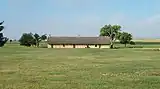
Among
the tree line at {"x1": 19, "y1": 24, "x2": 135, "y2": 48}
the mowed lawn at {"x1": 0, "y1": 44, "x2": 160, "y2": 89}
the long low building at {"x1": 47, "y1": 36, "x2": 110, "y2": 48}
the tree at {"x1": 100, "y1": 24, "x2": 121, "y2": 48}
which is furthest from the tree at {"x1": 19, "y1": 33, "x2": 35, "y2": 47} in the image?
the mowed lawn at {"x1": 0, "y1": 44, "x2": 160, "y2": 89}

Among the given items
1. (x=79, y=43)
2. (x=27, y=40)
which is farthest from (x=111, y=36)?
(x=27, y=40)

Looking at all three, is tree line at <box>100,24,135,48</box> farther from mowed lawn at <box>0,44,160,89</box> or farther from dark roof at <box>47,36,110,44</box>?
mowed lawn at <box>0,44,160,89</box>

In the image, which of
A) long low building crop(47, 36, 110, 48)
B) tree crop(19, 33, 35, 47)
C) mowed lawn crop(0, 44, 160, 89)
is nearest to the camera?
mowed lawn crop(0, 44, 160, 89)

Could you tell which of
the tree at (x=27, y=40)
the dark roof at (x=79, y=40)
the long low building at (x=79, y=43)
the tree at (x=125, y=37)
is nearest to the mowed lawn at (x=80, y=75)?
the dark roof at (x=79, y=40)

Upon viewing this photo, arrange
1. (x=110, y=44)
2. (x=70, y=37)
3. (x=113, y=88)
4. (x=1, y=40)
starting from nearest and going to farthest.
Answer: (x=113, y=88), (x=1, y=40), (x=110, y=44), (x=70, y=37)

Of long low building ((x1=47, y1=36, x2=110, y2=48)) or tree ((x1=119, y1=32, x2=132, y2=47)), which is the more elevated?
tree ((x1=119, y1=32, x2=132, y2=47))

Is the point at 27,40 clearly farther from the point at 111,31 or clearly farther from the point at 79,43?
the point at 111,31

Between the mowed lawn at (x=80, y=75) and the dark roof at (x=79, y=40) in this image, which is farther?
the dark roof at (x=79, y=40)

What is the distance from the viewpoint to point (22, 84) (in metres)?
21.1

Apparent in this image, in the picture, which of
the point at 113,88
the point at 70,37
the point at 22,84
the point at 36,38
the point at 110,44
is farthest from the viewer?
the point at 36,38

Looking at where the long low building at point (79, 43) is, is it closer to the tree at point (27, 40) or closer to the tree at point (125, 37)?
the tree at point (125, 37)

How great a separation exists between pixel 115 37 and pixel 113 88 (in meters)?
119

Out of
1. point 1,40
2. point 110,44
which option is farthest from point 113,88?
point 110,44

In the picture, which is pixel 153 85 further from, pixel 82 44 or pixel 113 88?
pixel 82 44
